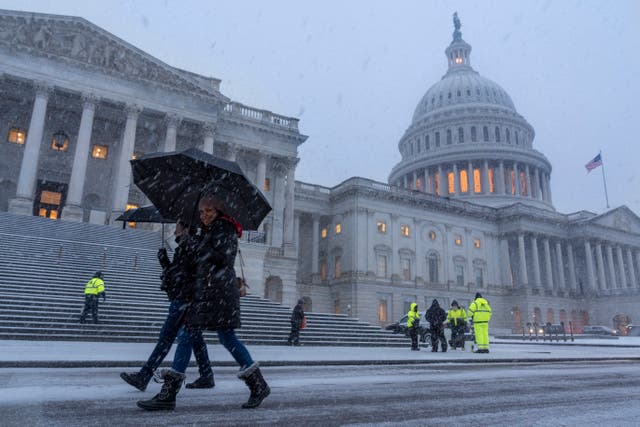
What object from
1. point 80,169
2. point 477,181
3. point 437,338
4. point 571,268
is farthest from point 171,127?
point 477,181

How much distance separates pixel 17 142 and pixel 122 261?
1831 centimetres

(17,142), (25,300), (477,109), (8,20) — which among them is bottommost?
→ (25,300)

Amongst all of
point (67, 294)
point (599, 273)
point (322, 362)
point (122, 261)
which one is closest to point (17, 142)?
point (122, 261)

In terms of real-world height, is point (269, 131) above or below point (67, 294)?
above

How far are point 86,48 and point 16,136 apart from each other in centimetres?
856

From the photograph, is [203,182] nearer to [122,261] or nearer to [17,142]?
[122,261]

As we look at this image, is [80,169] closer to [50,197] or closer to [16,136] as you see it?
[50,197]

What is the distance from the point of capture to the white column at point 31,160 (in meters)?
27.4

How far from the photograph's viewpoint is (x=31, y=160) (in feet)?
94.7

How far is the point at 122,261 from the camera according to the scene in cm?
2225

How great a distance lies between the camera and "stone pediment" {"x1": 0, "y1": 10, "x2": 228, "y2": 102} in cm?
2934

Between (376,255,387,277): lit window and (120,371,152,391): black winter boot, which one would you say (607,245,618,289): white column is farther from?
(120,371,152,391): black winter boot

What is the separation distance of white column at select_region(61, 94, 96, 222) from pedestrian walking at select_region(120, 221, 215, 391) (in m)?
27.3

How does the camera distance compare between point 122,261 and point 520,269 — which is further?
point 520,269
